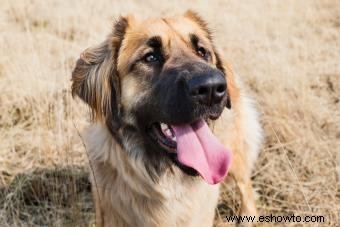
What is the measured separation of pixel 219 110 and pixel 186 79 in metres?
0.23

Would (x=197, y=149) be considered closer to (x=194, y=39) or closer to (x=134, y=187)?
(x=134, y=187)

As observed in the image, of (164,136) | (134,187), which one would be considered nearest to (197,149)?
(164,136)

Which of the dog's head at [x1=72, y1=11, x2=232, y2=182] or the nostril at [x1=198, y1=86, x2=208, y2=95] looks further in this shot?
the dog's head at [x1=72, y1=11, x2=232, y2=182]

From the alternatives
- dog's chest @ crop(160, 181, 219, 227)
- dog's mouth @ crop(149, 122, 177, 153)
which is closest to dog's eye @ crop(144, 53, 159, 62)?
dog's mouth @ crop(149, 122, 177, 153)

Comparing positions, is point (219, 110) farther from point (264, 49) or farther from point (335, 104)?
point (264, 49)

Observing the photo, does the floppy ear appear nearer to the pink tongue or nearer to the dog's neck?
the pink tongue

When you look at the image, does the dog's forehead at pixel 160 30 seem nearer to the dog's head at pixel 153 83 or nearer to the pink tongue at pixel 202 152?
the dog's head at pixel 153 83

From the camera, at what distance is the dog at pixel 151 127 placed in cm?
255

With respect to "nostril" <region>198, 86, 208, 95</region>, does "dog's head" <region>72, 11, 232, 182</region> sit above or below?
below

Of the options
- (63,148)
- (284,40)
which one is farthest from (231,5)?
(63,148)

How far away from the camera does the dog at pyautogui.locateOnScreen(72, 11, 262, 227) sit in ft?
8.36

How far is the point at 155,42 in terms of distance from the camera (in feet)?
8.98

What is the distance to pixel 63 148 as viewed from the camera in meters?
3.66

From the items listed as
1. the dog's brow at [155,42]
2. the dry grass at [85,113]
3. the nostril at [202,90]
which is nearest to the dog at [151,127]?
the dog's brow at [155,42]
